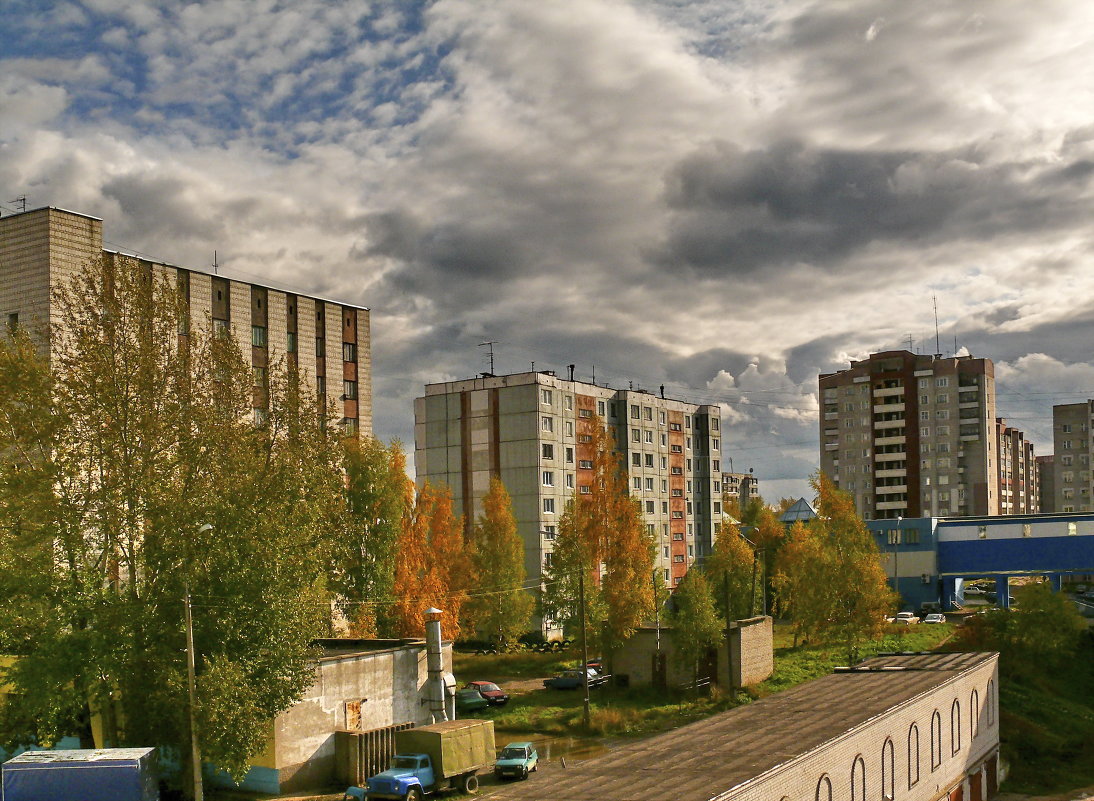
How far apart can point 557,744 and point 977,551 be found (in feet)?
198

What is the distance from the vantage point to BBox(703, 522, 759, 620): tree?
68519 mm

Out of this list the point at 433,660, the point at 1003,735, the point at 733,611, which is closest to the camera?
the point at 433,660

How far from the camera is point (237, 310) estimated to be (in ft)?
196

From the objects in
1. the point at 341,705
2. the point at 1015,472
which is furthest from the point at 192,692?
the point at 1015,472

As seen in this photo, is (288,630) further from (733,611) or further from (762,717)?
(733,611)

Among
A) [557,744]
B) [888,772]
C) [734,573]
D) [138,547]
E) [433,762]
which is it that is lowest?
[557,744]

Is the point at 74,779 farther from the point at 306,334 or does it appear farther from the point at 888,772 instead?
the point at 306,334

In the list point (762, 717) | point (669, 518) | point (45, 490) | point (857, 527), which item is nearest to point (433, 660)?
point (762, 717)

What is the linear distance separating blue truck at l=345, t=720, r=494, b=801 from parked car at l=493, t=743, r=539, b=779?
141cm

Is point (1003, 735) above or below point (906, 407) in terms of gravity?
below

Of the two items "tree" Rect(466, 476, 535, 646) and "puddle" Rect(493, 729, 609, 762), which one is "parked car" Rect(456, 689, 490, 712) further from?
"tree" Rect(466, 476, 535, 646)

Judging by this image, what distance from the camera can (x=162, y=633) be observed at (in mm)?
30578

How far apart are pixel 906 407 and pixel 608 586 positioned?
81.6 m

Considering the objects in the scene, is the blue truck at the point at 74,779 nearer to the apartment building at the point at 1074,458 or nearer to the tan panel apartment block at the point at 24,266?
the tan panel apartment block at the point at 24,266
